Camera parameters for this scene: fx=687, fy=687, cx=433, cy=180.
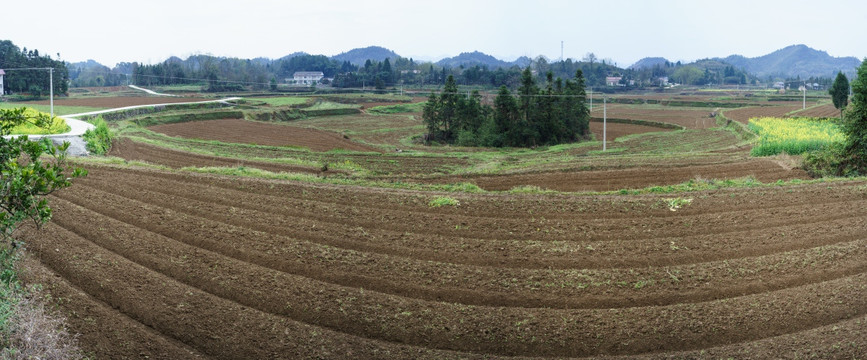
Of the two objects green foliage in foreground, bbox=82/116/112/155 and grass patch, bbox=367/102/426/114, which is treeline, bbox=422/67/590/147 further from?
grass patch, bbox=367/102/426/114

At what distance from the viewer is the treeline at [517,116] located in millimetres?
55438

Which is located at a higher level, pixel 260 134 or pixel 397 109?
pixel 397 109

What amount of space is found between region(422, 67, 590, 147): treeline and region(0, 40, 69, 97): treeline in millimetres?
56202

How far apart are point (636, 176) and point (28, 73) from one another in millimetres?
86878

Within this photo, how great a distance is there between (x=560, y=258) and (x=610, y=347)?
3.74m

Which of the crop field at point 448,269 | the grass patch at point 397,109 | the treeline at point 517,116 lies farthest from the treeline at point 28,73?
the crop field at point 448,269

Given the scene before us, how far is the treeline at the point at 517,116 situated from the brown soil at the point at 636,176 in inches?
984

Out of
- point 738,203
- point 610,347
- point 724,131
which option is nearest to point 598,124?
point 724,131

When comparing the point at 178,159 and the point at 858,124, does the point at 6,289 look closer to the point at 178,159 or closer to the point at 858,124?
the point at 178,159

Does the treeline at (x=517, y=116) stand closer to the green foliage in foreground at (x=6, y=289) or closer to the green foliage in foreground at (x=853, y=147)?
the green foliage in foreground at (x=853, y=147)

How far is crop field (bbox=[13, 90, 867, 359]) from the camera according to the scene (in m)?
10.1

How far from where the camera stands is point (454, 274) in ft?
41.2

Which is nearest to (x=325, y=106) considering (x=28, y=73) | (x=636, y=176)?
(x=28, y=73)

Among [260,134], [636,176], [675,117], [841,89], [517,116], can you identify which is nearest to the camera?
[636,176]
